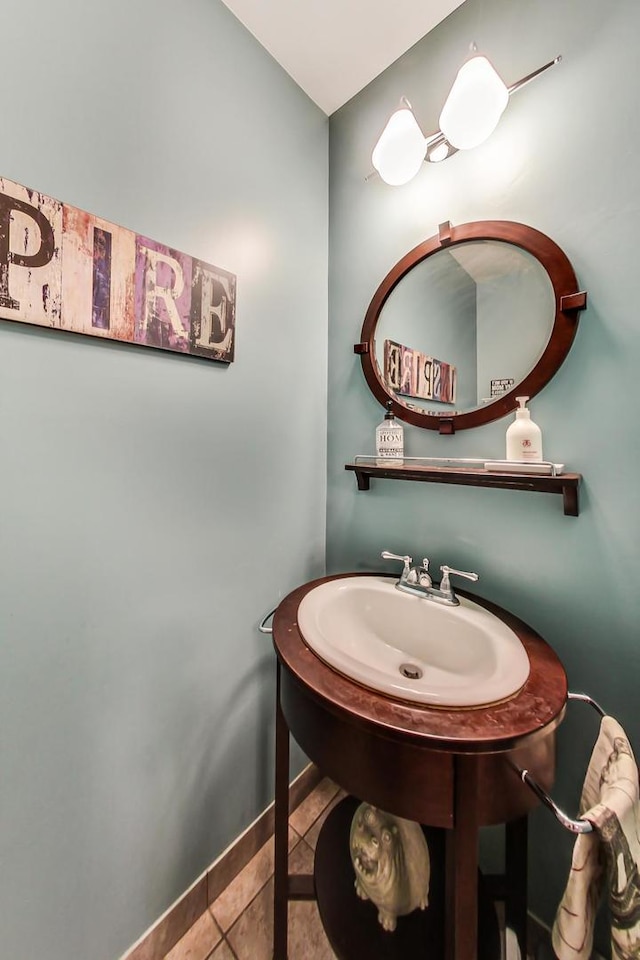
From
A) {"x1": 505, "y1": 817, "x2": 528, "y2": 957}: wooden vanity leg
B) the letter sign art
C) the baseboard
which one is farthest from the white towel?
the letter sign art

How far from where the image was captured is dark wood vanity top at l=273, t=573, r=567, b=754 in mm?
482

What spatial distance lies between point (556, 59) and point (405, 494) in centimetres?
109

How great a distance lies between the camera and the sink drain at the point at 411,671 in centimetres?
83

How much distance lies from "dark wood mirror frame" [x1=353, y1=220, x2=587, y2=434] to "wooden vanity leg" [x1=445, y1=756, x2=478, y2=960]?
0.77 metres

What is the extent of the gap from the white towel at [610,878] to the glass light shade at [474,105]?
134 cm

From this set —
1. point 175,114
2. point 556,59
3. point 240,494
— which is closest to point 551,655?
point 240,494

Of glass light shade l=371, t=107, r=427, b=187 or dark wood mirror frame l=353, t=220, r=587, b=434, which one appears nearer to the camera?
dark wood mirror frame l=353, t=220, r=587, b=434

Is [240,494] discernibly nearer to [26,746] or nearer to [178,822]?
[26,746]

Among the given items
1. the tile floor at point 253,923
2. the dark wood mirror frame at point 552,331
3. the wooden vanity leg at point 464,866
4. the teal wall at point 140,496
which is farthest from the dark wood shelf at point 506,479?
the tile floor at point 253,923

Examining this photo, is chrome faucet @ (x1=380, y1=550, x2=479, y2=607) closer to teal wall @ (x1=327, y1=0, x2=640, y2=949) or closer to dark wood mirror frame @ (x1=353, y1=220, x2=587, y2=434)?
teal wall @ (x1=327, y1=0, x2=640, y2=949)

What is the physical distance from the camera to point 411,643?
0.89 m

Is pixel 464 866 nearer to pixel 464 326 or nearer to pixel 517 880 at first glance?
pixel 517 880

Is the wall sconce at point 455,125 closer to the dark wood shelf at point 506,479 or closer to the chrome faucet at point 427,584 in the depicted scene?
the dark wood shelf at point 506,479

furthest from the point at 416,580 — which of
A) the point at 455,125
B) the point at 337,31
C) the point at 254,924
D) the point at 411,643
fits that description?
the point at 337,31
